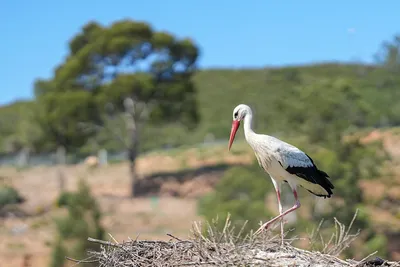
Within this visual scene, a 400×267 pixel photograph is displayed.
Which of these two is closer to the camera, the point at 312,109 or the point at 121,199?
the point at 312,109

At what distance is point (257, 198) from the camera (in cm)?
1969

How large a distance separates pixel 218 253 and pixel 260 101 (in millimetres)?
61321

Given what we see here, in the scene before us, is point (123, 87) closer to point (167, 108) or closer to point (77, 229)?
point (167, 108)

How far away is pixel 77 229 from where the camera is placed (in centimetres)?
1723

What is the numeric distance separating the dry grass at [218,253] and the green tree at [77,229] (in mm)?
10180

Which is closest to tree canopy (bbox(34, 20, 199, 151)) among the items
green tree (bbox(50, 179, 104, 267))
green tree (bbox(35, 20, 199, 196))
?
green tree (bbox(35, 20, 199, 196))

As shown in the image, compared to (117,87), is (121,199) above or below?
below

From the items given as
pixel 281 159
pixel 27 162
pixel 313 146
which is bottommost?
pixel 27 162

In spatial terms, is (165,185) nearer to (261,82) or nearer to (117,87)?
(117,87)

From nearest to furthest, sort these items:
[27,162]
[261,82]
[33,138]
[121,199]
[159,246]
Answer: [159,246] < [121,199] < [33,138] < [27,162] < [261,82]

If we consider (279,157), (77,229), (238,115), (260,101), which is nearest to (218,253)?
(279,157)

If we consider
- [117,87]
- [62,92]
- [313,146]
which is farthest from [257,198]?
[62,92]

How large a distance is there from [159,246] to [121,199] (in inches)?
974

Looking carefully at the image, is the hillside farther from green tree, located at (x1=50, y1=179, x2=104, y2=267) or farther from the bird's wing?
the bird's wing
